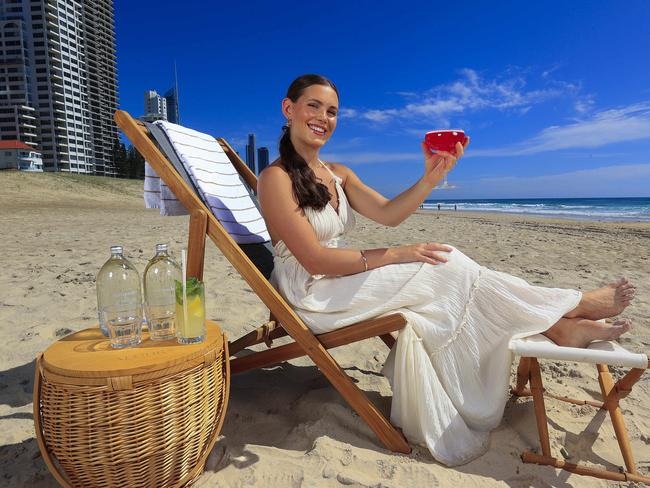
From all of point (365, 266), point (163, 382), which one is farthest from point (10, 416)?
point (365, 266)

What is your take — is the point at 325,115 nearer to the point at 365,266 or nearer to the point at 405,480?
the point at 365,266

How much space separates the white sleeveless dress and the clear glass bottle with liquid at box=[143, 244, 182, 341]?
0.61 metres

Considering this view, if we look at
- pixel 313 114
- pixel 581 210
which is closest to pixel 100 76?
pixel 581 210

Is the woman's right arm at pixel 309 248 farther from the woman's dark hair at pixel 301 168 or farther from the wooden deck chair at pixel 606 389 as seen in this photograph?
the wooden deck chair at pixel 606 389

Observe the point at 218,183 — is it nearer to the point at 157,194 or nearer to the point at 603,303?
the point at 157,194

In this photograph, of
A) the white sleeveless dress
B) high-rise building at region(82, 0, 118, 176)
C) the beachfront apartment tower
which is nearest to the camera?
the white sleeveless dress

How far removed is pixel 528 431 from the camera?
202cm

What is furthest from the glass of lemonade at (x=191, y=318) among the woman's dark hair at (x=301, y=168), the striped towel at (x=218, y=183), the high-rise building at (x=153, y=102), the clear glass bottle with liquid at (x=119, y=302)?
the high-rise building at (x=153, y=102)

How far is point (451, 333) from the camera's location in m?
1.88

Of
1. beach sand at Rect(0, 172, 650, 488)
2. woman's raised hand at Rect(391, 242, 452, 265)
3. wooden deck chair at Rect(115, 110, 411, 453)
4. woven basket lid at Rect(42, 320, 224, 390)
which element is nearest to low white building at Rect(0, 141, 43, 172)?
beach sand at Rect(0, 172, 650, 488)

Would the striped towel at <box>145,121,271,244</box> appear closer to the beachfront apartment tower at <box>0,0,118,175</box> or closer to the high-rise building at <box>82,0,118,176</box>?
the beachfront apartment tower at <box>0,0,118,175</box>

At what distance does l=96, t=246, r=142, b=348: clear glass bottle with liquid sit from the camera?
1598 millimetres

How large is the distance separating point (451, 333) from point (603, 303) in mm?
758

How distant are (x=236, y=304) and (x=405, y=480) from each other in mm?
2528
